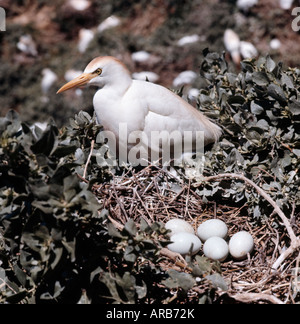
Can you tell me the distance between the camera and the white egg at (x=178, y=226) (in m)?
1.69

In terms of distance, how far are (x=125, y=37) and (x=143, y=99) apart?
3.34 meters

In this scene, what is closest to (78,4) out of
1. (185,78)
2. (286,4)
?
(185,78)

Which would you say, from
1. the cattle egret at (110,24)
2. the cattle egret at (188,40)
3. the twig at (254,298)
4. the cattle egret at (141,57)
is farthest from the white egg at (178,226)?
the cattle egret at (110,24)

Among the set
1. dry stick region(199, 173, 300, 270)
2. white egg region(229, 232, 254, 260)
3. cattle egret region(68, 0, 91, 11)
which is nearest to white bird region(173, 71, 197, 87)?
cattle egret region(68, 0, 91, 11)

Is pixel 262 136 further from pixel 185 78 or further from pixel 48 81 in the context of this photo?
pixel 48 81

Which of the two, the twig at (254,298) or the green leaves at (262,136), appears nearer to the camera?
the twig at (254,298)

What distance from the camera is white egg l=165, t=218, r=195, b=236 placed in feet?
5.53

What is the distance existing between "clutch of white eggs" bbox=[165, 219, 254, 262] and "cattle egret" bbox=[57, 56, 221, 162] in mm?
494

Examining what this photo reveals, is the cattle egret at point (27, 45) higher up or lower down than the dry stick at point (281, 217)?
lower down

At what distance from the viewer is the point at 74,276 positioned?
4.50 feet

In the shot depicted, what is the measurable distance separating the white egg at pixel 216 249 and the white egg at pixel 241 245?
25mm

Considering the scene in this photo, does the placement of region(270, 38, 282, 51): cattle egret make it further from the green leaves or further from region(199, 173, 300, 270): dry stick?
region(199, 173, 300, 270): dry stick

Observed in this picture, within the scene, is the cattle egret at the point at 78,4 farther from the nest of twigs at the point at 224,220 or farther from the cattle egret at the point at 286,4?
the nest of twigs at the point at 224,220

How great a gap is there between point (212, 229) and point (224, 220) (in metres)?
0.16
